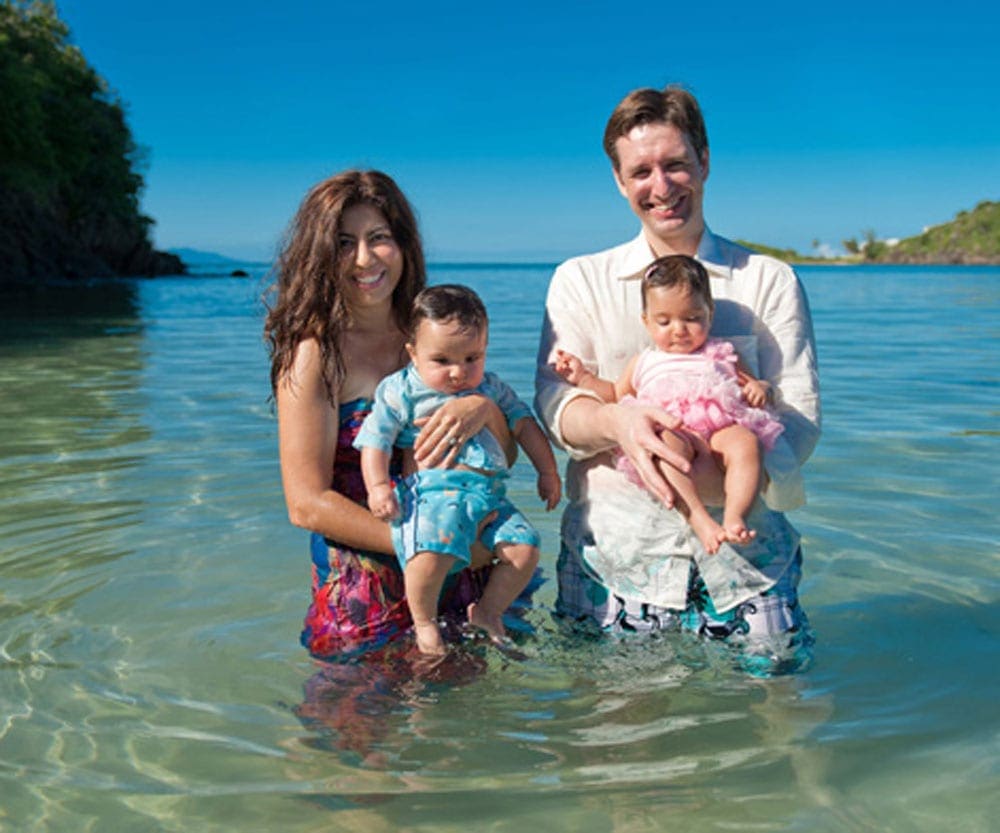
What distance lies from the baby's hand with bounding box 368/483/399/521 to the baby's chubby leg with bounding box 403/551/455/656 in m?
0.15

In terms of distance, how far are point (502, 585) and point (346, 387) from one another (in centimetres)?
77

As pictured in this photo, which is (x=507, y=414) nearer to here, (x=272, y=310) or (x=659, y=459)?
(x=659, y=459)

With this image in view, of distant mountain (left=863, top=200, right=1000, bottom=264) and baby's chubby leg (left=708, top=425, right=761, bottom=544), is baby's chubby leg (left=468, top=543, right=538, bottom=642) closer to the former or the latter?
baby's chubby leg (left=708, top=425, right=761, bottom=544)

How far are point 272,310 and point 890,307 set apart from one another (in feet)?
81.9

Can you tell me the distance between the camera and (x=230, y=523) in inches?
229

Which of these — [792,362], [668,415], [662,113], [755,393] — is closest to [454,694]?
[668,415]

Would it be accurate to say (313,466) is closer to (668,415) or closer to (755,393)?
(668,415)

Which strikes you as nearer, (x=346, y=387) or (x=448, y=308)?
(x=448, y=308)

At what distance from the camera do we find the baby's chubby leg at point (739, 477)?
113 inches

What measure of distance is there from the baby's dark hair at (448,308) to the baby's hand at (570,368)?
261mm

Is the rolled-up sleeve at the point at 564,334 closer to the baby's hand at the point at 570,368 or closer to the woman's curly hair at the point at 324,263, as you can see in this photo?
the baby's hand at the point at 570,368

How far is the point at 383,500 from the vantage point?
303 cm

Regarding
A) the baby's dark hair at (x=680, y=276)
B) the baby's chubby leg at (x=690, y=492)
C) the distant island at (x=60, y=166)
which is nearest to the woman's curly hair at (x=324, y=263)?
the baby's dark hair at (x=680, y=276)

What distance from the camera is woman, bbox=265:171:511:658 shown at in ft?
10.3
